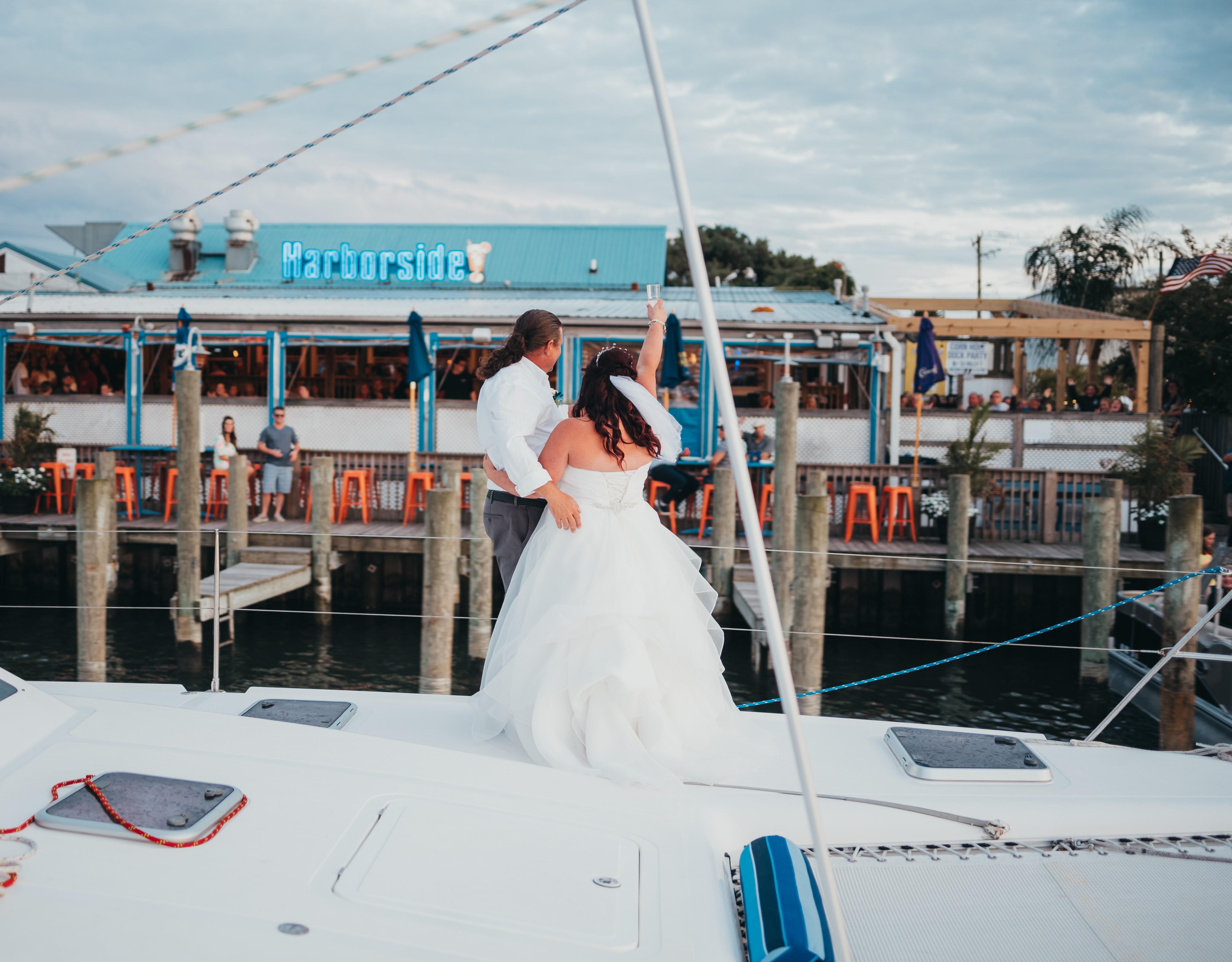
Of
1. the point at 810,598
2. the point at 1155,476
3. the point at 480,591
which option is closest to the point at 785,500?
the point at 810,598

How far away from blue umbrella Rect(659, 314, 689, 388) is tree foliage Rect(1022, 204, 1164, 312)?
586 inches

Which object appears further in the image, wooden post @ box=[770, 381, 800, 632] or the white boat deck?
wooden post @ box=[770, 381, 800, 632]

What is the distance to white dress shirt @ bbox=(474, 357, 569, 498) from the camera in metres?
3.26

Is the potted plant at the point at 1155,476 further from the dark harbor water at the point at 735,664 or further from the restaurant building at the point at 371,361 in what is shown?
the restaurant building at the point at 371,361

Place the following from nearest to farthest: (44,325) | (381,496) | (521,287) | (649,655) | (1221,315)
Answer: (649,655), (381,496), (44,325), (1221,315), (521,287)

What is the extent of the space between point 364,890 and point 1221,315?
21.1 metres

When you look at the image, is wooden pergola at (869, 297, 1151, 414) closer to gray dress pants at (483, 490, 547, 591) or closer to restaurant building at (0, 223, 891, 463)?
restaurant building at (0, 223, 891, 463)

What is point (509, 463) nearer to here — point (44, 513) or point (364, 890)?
point (364, 890)

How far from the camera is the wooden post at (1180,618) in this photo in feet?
23.7

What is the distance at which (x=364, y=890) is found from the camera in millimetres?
1835

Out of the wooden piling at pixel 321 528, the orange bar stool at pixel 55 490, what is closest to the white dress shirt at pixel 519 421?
the wooden piling at pixel 321 528

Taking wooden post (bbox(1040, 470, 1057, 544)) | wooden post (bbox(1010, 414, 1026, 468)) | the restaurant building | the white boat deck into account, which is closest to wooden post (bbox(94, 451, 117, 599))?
the restaurant building

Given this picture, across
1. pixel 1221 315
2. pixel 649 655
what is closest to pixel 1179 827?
pixel 649 655

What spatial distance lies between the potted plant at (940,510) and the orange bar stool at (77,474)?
11523 mm
